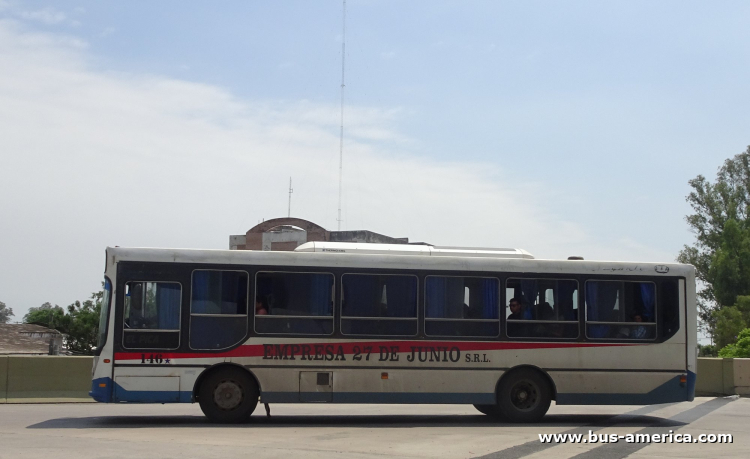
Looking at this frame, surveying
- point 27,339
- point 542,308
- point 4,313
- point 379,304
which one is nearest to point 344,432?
point 379,304

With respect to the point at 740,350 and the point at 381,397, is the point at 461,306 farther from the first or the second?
the point at 740,350

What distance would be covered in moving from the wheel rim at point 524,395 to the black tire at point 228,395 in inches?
178

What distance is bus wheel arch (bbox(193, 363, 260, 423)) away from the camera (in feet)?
44.6

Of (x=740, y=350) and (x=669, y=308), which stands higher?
(x=669, y=308)

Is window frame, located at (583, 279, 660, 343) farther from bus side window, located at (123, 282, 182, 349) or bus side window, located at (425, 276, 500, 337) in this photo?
bus side window, located at (123, 282, 182, 349)

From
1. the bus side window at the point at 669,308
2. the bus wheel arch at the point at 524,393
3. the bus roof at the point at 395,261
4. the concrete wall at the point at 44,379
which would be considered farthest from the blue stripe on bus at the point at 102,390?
the bus side window at the point at 669,308

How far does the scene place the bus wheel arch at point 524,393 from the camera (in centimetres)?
1425

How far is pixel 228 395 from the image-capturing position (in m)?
13.6

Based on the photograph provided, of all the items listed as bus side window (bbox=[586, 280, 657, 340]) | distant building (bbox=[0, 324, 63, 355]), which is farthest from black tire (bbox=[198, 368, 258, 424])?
distant building (bbox=[0, 324, 63, 355])

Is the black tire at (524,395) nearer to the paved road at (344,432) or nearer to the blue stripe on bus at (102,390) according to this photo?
the paved road at (344,432)

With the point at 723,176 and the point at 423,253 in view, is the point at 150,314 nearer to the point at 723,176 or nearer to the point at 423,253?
the point at 423,253

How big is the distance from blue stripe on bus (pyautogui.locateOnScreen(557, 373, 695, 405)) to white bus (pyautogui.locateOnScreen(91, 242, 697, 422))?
25 millimetres

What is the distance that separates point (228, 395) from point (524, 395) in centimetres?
518

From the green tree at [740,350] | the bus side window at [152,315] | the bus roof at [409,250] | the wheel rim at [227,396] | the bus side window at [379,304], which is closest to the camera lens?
the bus side window at [152,315]
